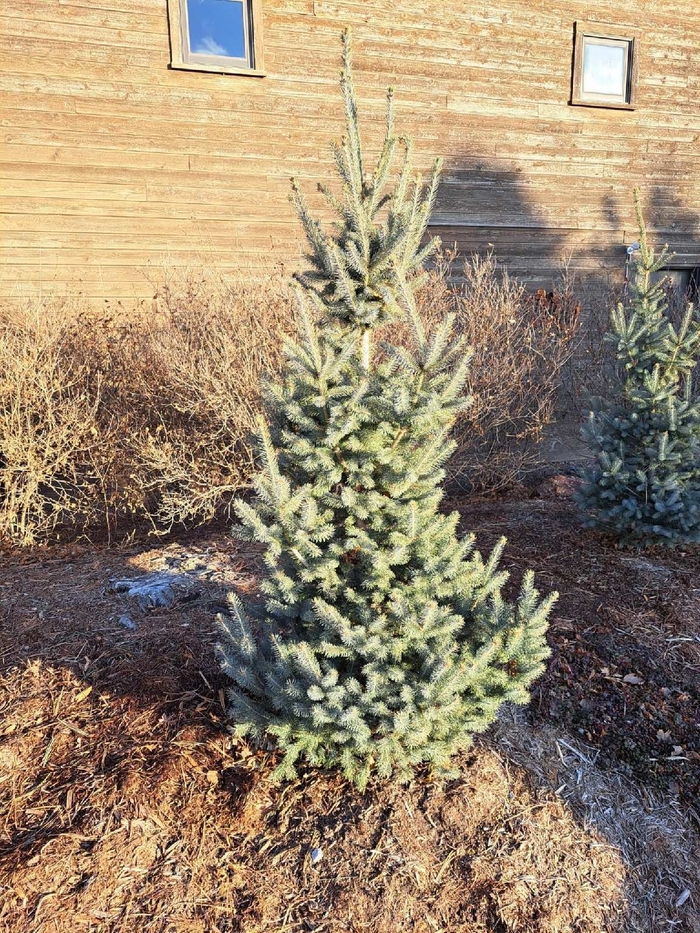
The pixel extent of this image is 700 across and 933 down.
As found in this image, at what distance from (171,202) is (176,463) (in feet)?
11.0

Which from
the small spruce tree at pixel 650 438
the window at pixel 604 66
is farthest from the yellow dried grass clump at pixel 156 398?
the window at pixel 604 66

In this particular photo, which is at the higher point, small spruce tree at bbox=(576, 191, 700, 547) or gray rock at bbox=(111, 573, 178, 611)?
small spruce tree at bbox=(576, 191, 700, 547)

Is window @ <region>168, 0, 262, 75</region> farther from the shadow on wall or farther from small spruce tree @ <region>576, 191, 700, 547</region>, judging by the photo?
small spruce tree @ <region>576, 191, 700, 547</region>

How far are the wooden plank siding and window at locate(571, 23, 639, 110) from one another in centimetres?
15

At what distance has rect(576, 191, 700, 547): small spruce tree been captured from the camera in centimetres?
436

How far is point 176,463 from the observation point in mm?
5570

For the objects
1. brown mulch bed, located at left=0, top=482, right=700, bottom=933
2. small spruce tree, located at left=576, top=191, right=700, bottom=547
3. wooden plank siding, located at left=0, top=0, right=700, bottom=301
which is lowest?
brown mulch bed, located at left=0, top=482, right=700, bottom=933

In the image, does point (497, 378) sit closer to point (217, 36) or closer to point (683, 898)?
point (683, 898)

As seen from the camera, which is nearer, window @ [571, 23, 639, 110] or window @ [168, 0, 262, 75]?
window @ [168, 0, 262, 75]

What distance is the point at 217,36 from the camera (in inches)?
286

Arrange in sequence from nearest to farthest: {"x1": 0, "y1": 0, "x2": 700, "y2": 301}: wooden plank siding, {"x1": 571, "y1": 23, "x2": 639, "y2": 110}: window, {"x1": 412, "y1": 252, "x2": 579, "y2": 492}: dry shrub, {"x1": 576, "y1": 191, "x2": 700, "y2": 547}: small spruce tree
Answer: {"x1": 576, "y1": 191, "x2": 700, "y2": 547}: small spruce tree → {"x1": 412, "y1": 252, "x2": 579, "y2": 492}: dry shrub → {"x1": 0, "y1": 0, "x2": 700, "y2": 301}: wooden plank siding → {"x1": 571, "y1": 23, "x2": 639, "y2": 110}: window

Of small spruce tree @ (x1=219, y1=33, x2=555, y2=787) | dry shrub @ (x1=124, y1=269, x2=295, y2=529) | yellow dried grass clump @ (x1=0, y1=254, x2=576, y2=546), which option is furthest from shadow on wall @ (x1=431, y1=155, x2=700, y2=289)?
small spruce tree @ (x1=219, y1=33, x2=555, y2=787)

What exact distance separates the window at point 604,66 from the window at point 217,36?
4.25m

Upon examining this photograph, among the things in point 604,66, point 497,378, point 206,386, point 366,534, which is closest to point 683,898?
point 366,534
